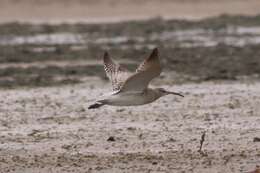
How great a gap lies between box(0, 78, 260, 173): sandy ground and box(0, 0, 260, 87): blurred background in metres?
1.72

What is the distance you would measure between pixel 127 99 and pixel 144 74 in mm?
414

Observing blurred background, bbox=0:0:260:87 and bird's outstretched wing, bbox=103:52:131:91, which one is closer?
bird's outstretched wing, bbox=103:52:131:91

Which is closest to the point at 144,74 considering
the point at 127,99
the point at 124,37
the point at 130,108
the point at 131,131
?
the point at 127,99

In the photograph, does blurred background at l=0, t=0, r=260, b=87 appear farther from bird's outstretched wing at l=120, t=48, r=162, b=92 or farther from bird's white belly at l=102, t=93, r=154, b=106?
bird's outstretched wing at l=120, t=48, r=162, b=92

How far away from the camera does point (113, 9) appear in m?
31.7

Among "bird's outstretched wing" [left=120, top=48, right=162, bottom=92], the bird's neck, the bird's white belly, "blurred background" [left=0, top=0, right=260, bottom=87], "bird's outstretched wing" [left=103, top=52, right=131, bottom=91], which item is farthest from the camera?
"blurred background" [left=0, top=0, right=260, bottom=87]

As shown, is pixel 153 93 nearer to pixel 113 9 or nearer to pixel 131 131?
pixel 131 131

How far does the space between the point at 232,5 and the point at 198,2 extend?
3.53 ft

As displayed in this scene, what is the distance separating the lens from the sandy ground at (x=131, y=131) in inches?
389

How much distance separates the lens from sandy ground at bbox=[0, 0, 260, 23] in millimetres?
29719

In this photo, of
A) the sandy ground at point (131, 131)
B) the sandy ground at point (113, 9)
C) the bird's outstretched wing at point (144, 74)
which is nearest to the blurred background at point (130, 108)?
the sandy ground at point (131, 131)

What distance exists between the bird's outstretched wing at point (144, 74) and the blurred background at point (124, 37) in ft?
18.4

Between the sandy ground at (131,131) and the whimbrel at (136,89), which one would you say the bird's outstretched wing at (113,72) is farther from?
the sandy ground at (131,131)

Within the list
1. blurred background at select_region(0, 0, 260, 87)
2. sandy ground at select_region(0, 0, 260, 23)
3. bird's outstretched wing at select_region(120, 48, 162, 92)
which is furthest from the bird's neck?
sandy ground at select_region(0, 0, 260, 23)
